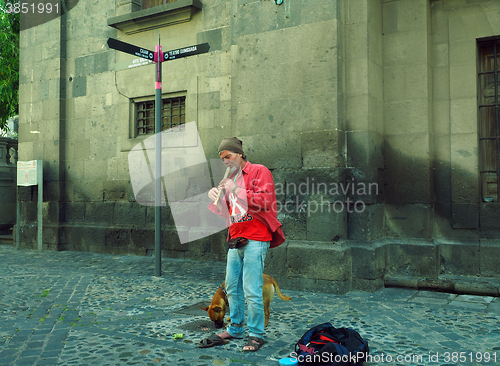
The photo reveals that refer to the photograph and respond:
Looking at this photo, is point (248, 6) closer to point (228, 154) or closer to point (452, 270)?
point (228, 154)

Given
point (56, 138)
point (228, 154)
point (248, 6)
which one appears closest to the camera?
point (228, 154)

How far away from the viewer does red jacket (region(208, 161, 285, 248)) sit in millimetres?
3994

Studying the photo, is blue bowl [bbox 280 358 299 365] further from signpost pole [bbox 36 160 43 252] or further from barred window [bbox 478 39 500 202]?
signpost pole [bbox 36 160 43 252]

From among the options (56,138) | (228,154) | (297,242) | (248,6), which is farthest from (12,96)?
(228,154)

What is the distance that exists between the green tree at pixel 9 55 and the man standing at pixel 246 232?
11652 mm

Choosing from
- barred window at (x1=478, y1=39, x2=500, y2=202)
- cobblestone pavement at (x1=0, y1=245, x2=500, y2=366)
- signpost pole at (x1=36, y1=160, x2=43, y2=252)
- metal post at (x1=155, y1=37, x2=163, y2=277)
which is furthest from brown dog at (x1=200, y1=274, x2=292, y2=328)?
signpost pole at (x1=36, y1=160, x2=43, y2=252)

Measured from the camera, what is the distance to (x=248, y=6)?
6.98 metres

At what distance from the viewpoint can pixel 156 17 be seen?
942cm

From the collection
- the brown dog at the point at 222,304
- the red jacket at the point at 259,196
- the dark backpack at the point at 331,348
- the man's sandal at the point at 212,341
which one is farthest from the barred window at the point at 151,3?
the dark backpack at the point at 331,348

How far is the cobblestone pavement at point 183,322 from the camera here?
150 inches

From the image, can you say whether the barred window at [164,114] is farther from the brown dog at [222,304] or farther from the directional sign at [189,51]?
the brown dog at [222,304]

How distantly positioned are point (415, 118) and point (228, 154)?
11.7 feet

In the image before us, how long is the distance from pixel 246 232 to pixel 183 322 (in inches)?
55.5

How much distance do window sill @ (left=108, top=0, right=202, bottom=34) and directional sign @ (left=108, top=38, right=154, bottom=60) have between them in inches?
86.5
